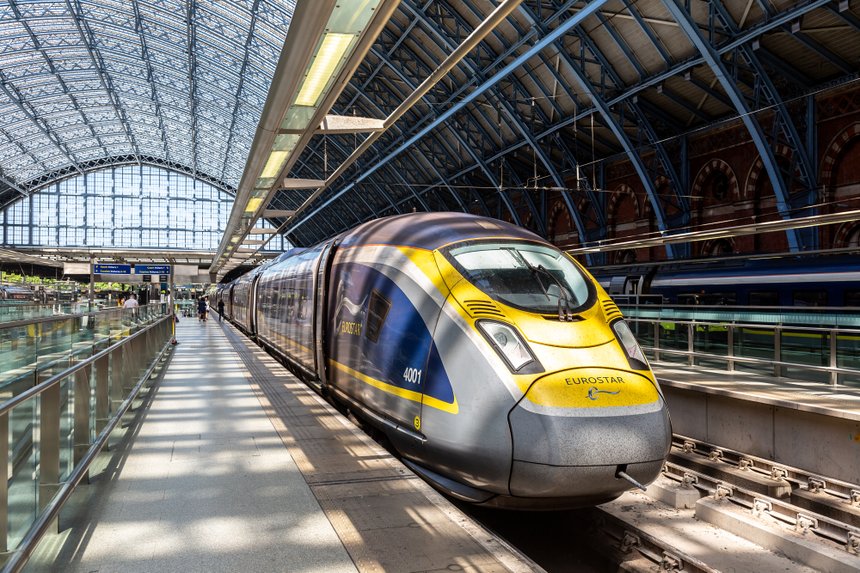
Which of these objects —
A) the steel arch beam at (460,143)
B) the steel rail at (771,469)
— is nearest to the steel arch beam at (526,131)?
the steel arch beam at (460,143)

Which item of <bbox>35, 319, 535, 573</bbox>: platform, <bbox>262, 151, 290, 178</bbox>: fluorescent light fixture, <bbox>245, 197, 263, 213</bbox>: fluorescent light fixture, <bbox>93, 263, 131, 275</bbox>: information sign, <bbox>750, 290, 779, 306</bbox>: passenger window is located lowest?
<bbox>35, 319, 535, 573</bbox>: platform

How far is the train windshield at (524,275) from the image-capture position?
5977 millimetres

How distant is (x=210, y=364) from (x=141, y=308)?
1.95 m

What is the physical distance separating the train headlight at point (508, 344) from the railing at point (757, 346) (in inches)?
258

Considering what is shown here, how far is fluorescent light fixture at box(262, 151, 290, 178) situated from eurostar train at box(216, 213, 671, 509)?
14.1 feet

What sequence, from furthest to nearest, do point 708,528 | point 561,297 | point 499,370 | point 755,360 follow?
point 755,360, point 708,528, point 561,297, point 499,370

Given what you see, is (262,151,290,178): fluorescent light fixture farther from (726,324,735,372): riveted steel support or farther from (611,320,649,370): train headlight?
(726,324,735,372): riveted steel support

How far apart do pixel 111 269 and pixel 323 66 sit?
842 inches

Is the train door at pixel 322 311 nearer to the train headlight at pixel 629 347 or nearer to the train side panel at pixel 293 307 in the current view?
the train side panel at pixel 293 307

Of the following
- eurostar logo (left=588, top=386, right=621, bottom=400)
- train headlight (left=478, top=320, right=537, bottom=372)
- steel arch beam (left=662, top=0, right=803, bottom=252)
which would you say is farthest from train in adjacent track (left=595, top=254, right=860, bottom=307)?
train headlight (left=478, top=320, right=537, bottom=372)

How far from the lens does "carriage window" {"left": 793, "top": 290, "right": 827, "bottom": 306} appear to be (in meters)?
13.0

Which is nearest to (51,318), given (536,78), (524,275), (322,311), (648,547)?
(322,311)

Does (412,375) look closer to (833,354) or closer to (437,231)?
(437,231)

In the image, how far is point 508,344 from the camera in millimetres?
5418
